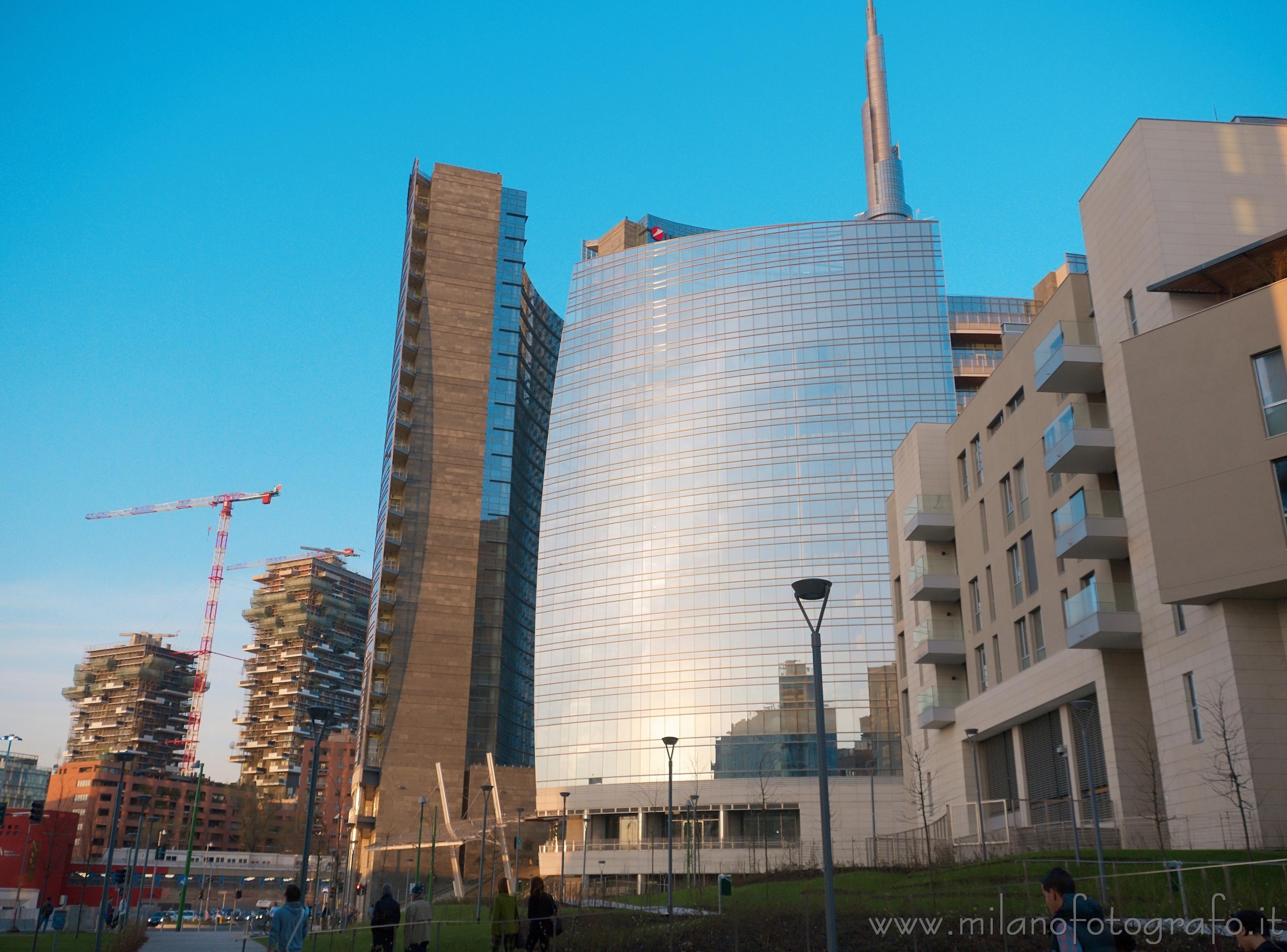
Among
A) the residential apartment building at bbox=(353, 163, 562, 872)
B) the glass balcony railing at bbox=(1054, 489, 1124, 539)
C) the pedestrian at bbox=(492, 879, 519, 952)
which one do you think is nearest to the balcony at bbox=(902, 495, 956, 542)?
the glass balcony railing at bbox=(1054, 489, 1124, 539)

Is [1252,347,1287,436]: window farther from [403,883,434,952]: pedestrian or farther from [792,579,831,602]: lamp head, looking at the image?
[403,883,434,952]: pedestrian

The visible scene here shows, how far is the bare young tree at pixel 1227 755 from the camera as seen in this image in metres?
31.7

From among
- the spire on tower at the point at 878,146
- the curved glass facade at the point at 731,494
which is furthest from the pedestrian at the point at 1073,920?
the spire on tower at the point at 878,146

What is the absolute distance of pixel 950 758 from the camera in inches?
2255

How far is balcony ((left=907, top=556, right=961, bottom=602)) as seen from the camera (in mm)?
58438

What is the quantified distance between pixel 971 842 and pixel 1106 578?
1542 cm

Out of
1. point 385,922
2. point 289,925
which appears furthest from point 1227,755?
point 289,925

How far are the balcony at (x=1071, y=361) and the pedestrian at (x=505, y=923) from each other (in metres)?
30.7

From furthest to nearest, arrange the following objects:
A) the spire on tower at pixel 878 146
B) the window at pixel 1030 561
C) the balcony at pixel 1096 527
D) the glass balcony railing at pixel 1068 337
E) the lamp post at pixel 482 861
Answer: the spire on tower at pixel 878 146 → the window at pixel 1030 561 → the glass balcony railing at pixel 1068 337 → the balcony at pixel 1096 527 → the lamp post at pixel 482 861

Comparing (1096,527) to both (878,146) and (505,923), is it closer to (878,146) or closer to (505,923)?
(505,923)

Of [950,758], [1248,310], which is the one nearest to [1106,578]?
[1248,310]

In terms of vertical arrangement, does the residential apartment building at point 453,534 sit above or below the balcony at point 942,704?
above

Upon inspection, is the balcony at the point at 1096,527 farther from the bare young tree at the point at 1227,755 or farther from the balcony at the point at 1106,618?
the bare young tree at the point at 1227,755

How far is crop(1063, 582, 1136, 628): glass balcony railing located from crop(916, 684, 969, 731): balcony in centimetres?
1853
